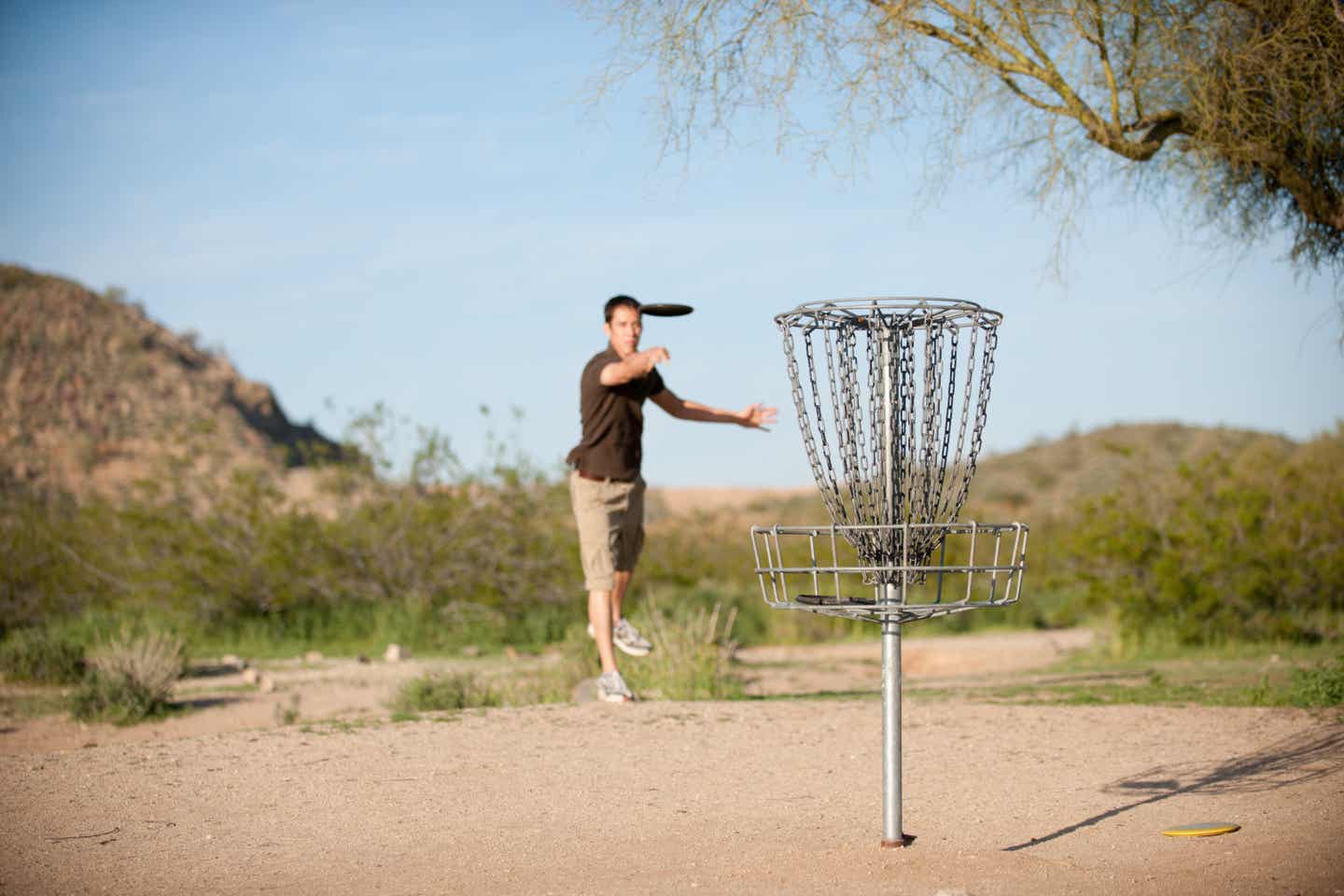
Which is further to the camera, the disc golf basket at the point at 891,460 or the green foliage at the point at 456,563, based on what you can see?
the green foliage at the point at 456,563

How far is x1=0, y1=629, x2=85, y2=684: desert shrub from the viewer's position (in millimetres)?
12141

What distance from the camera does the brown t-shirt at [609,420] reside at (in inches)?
304

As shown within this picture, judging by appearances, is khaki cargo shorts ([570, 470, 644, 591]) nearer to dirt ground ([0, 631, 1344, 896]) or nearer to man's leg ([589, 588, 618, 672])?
man's leg ([589, 588, 618, 672])

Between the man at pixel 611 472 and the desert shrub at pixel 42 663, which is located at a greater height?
the man at pixel 611 472

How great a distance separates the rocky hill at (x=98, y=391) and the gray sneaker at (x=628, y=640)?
28955mm

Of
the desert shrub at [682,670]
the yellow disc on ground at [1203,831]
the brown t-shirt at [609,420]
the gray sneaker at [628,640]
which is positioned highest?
the brown t-shirt at [609,420]

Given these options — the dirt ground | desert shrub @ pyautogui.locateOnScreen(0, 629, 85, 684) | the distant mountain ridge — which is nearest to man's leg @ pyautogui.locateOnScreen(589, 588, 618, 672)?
the dirt ground

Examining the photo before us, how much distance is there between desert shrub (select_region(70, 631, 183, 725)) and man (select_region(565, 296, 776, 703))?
162 inches

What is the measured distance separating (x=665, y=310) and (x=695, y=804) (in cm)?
263

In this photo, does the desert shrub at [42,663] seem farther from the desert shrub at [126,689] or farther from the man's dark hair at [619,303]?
the man's dark hair at [619,303]

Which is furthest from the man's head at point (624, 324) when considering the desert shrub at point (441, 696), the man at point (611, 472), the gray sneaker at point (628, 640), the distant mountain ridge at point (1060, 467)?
the distant mountain ridge at point (1060, 467)

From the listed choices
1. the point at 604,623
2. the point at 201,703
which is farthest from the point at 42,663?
the point at 604,623

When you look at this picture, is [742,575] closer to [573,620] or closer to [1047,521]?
[1047,521]

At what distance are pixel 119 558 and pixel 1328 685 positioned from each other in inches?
575
